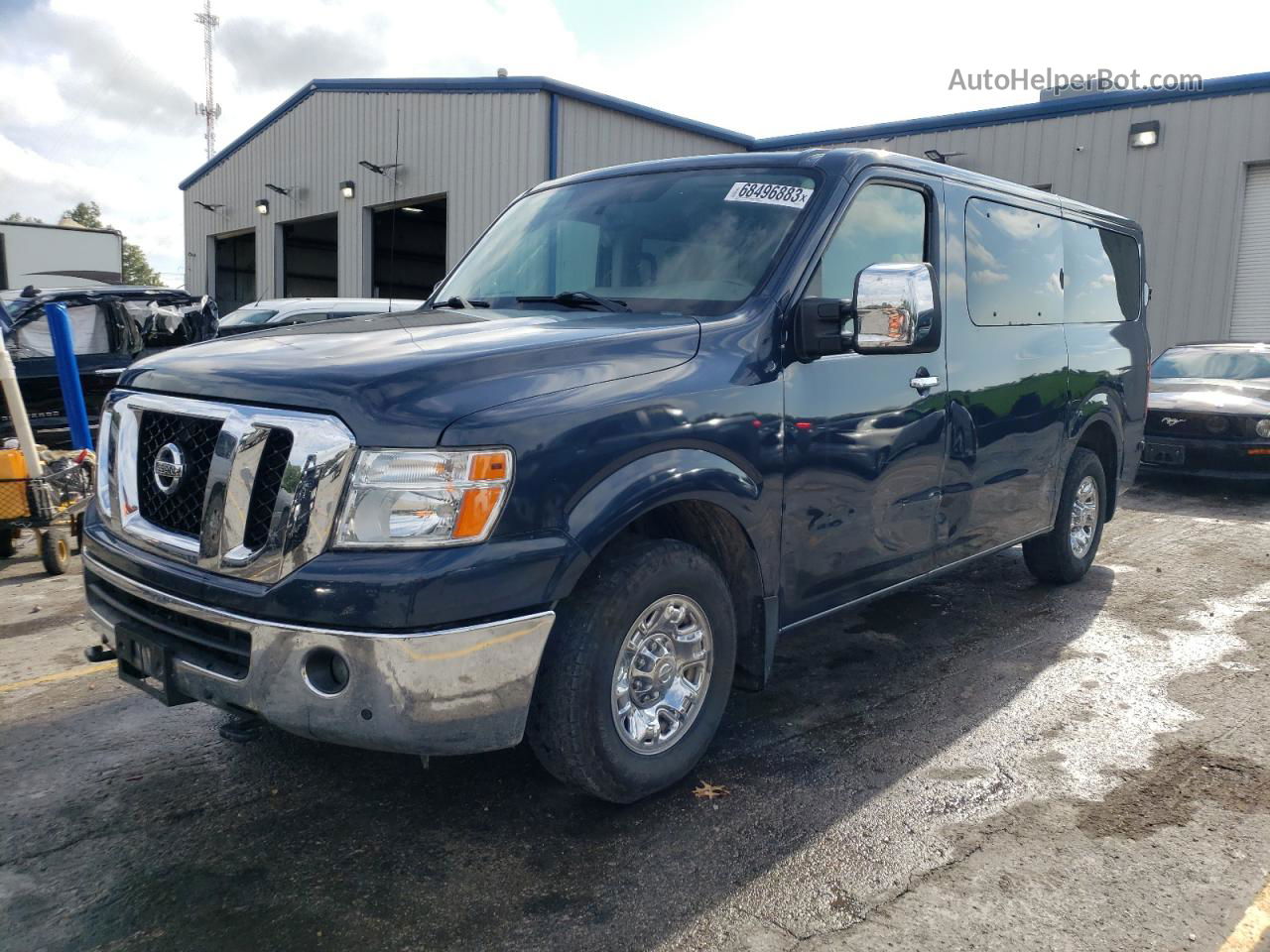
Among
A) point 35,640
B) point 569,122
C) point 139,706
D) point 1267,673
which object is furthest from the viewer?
point 569,122

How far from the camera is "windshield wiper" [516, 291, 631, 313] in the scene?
3.63 metres

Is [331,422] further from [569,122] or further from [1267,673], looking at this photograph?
[569,122]

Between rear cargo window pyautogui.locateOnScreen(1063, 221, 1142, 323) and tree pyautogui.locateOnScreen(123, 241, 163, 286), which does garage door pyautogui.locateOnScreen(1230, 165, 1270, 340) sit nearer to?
rear cargo window pyautogui.locateOnScreen(1063, 221, 1142, 323)

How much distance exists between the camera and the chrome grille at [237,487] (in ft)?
8.34

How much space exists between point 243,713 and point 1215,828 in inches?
115

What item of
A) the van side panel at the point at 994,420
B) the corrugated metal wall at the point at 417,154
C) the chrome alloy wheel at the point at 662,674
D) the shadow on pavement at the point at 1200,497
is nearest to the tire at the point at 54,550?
the chrome alloy wheel at the point at 662,674

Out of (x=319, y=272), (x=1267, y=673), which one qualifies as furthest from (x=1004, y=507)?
(x=319, y=272)

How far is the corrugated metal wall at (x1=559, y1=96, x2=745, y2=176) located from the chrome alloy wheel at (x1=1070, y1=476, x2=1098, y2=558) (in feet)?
41.8

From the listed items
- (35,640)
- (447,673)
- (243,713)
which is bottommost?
(35,640)

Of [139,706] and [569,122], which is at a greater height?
[569,122]

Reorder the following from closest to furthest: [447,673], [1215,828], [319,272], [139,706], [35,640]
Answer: [447,673] → [1215,828] → [139,706] → [35,640] → [319,272]

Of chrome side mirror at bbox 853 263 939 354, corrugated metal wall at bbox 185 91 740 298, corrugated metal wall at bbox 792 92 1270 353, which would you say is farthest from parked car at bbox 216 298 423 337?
corrugated metal wall at bbox 792 92 1270 353

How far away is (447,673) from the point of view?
256 cm

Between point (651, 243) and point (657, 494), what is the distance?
1.32 m
